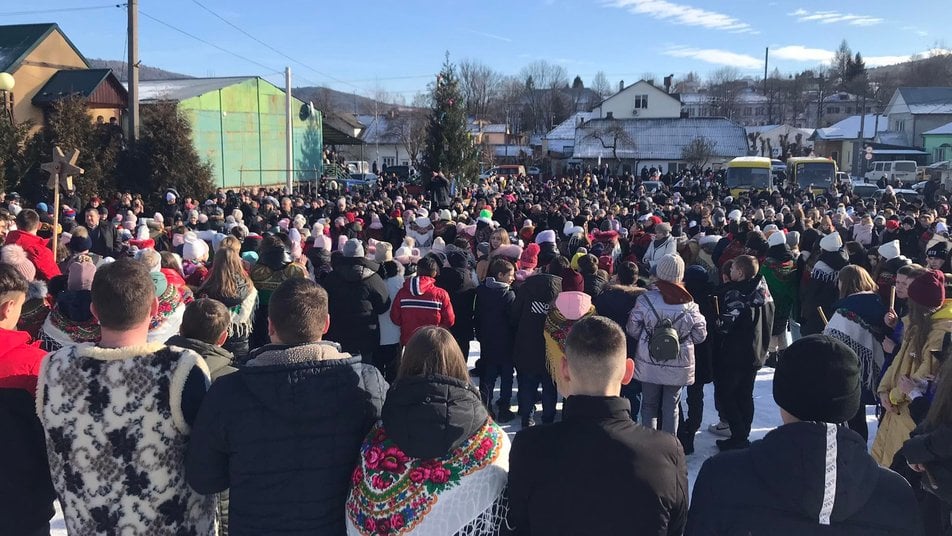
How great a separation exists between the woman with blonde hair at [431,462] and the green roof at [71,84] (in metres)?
23.9

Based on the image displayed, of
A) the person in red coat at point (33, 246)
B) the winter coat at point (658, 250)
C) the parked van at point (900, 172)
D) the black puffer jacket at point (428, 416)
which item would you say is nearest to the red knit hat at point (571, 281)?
the winter coat at point (658, 250)

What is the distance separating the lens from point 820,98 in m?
84.8

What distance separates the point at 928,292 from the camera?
4094 millimetres

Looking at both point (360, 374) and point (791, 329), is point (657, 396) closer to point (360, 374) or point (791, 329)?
point (360, 374)

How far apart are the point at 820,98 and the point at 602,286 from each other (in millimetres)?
90530

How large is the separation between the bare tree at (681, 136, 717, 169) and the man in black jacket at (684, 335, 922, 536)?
159 ft

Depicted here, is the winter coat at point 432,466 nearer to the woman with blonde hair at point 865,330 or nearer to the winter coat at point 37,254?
the woman with blonde hair at point 865,330

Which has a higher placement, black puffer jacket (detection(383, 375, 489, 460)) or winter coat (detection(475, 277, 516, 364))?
black puffer jacket (detection(383, 375, 489, 460))

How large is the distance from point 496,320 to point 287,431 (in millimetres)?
3997

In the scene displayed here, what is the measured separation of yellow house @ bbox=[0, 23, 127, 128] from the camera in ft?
73.6

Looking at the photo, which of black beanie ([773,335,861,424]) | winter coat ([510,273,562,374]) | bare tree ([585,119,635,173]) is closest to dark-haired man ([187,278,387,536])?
black beanie ([773,335,861,424])

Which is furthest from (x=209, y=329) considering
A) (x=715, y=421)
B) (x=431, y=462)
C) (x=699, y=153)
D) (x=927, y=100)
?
(x=927, y=100)

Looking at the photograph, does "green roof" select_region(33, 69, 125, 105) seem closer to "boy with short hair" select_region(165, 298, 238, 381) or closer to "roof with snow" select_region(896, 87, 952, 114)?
"boy with short hair" select_region(165, 298, 238, 381)

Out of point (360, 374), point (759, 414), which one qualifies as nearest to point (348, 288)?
point (360, 374)
